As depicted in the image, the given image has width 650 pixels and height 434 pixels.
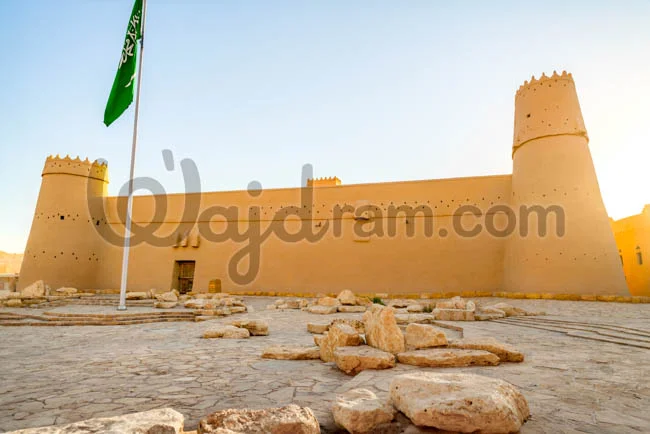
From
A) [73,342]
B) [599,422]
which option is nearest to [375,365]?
[599,422]

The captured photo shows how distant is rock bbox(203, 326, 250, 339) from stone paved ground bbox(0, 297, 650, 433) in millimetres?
381

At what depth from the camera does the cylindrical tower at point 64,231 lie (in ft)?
54.0

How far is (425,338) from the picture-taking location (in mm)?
3844

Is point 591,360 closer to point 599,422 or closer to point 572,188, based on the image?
Answer: point 599,422

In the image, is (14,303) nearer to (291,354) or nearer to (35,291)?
(35,291)

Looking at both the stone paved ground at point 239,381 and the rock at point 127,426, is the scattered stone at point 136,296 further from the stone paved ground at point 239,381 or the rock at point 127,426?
the rock at point 127,426

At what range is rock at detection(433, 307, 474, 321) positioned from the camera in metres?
7.45

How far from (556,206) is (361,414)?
39.4 ft

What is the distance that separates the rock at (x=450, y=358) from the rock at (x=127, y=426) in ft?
7.23

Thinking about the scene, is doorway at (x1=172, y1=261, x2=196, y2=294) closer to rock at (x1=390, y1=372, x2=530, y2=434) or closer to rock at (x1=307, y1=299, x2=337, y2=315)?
rock at (x1=307, y1=299, x2=337, y2=315)

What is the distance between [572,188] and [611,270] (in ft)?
8.56

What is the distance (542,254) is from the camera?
37.7 feet

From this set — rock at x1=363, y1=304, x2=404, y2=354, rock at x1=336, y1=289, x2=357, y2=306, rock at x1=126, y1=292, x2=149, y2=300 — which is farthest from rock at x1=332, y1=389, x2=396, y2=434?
rock at x1=126, y1=292, x2=149, y2=300

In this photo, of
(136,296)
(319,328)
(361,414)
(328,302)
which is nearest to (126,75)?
(136,296)
